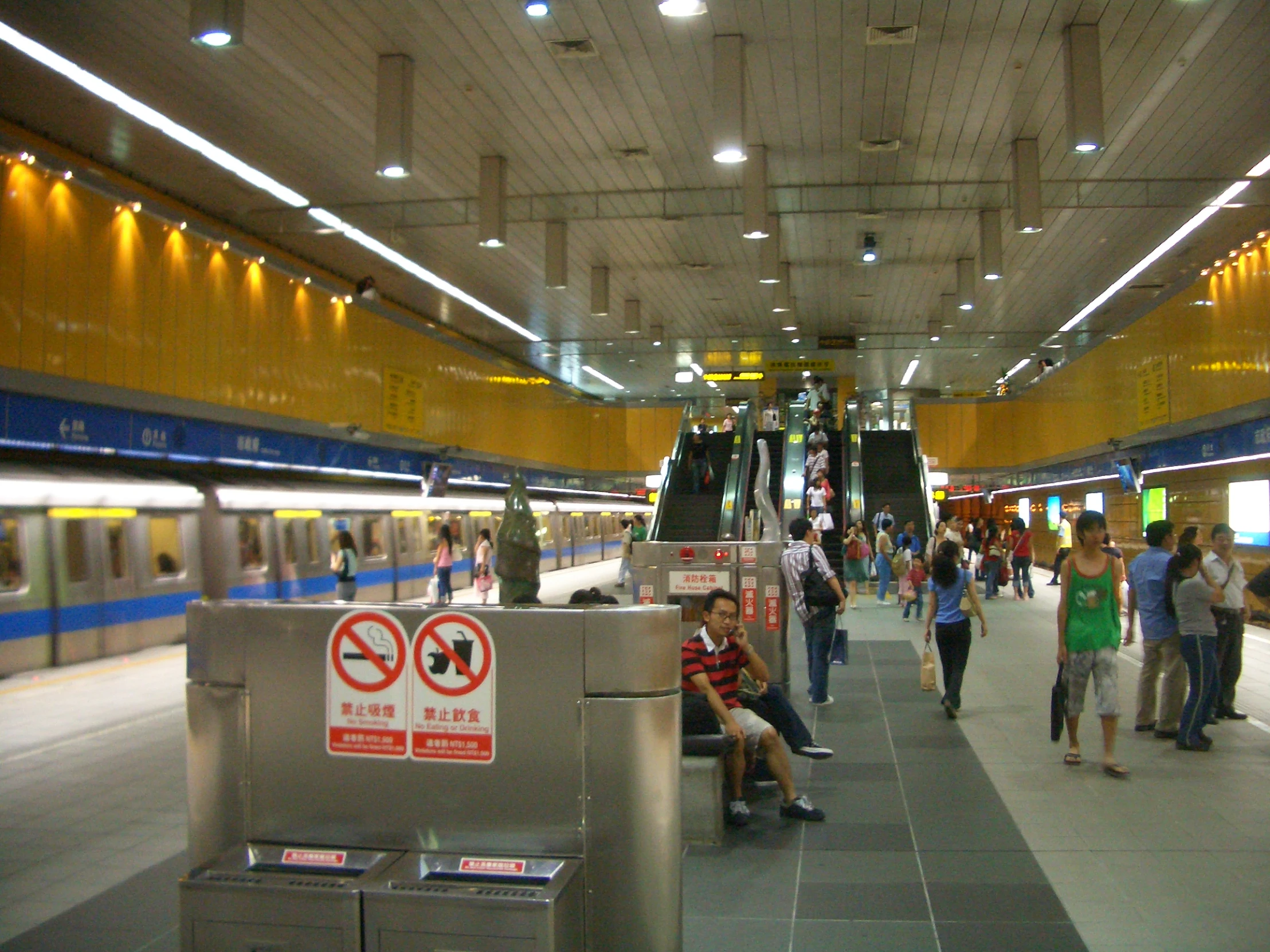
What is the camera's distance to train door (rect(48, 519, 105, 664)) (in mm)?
10898

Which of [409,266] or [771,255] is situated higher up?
[409,266]

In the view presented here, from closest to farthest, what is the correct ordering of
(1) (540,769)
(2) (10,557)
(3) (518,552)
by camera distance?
1. (1) (540,769)
2. (3) (518,552)
3. (2) (10,557)

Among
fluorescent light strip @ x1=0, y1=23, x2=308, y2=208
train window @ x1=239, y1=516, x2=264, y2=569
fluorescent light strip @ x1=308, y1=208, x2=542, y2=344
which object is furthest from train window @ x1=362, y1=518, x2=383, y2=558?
fluorescent light strip @ x1=0, y1=23, x2=308, y2=208

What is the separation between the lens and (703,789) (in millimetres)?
5254

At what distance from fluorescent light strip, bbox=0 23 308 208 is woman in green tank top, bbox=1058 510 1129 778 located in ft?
30.3

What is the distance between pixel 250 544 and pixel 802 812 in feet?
35.2

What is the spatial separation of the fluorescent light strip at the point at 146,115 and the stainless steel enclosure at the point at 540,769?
838 cm

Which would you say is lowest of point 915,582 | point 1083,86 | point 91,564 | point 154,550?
point 915,582

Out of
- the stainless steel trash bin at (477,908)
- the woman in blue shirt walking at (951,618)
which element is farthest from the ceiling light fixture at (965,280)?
the stainless steel trash bin at (477,908)

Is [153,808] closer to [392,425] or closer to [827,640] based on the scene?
[827,640]

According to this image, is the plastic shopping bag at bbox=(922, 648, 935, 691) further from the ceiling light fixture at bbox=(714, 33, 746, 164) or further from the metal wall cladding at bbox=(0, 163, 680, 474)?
the metal wall cladding at bbox=(0, 163, 680, 474)

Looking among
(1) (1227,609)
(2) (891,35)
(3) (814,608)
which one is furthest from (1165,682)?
(2) (891,35)

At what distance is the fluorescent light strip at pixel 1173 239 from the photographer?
41.5 feet

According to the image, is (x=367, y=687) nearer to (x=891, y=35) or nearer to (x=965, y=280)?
(x=891, y=35)
